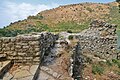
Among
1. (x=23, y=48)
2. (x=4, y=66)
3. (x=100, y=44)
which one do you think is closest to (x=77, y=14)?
(x=100, y=44)

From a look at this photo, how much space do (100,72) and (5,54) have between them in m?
5.80

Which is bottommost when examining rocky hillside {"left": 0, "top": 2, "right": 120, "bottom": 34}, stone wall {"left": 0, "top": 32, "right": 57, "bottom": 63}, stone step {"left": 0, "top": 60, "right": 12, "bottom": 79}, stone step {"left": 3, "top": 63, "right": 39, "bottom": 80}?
rocky hillside {"left": 0, "top": 2, "right": 120, "bottom": 34}

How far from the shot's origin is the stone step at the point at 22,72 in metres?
8.62

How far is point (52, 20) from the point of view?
58.8m

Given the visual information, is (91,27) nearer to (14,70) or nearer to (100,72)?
(100,72)

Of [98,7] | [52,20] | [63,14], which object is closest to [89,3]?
[98,7]

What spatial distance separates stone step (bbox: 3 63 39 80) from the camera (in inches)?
340

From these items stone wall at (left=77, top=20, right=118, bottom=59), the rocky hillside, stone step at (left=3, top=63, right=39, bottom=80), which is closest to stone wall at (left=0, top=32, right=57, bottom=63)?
stone step at (left=3, top=63, right=39, bottom=80)

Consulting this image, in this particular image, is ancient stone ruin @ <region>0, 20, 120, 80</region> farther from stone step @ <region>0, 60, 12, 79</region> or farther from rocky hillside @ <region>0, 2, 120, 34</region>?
rocky hillside @ <region>0, 2, 120, 34</region>

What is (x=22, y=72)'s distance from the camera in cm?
899

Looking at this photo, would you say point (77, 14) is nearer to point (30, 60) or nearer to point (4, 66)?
point (30, 60)

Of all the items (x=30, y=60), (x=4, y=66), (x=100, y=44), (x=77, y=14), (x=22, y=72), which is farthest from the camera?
(x=77, y=14)

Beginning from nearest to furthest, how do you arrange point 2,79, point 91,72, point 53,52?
1. point 2,79
2. point 53,52
3. point 91,72

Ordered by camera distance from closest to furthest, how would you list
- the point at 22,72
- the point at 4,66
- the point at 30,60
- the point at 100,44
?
1. the point at 22,72
2. the point at 4,66
3. the point at 30,60
4. the point at 100,44
